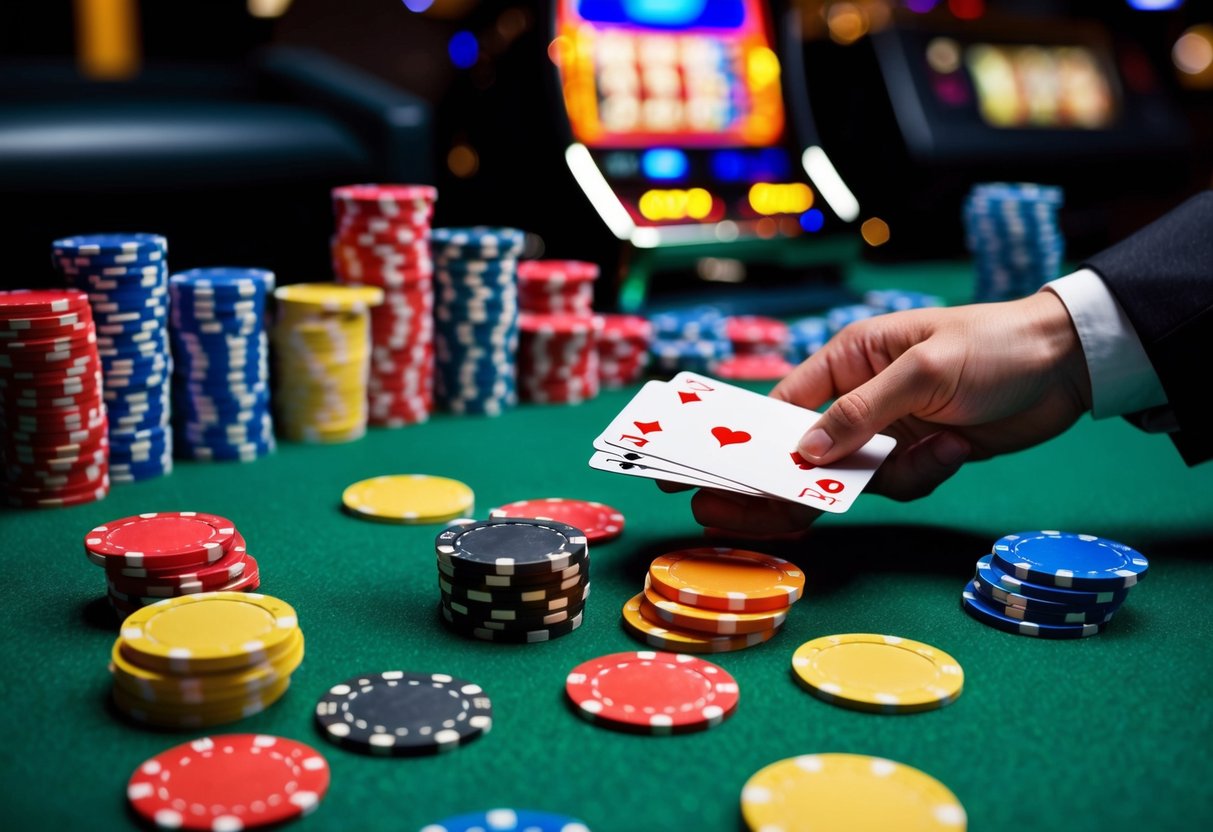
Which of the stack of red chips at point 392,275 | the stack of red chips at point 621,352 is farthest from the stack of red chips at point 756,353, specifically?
the stack of red chips at point 392,275

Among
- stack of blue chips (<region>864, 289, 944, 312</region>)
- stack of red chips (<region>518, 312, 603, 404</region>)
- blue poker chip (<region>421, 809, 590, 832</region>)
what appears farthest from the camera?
stack of blue chips (<region>864, 289, 944, 312</region>)

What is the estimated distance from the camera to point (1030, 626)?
1.65m

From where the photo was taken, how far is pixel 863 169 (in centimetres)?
502

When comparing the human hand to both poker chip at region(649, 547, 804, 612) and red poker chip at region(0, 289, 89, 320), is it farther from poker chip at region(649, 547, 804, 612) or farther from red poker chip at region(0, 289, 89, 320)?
red poker chip at region(0, 289, 89, 320)

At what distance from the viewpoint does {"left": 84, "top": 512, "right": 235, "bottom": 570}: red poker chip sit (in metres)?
1.63

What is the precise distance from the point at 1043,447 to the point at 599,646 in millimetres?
1459

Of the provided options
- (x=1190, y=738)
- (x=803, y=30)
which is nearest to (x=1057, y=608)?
(x=1190, y=738)

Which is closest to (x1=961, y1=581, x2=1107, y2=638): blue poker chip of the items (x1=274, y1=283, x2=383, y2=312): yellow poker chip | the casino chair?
(x1=274, y1=283, x2=383, y2=312): yellow poker chip

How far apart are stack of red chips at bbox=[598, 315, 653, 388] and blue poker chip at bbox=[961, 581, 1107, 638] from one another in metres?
1.69

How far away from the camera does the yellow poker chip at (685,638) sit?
1587 mm

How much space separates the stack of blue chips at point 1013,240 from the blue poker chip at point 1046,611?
2682 mm

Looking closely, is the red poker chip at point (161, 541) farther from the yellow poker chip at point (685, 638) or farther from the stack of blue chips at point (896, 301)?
the stack of blue chips at point (896, 301)

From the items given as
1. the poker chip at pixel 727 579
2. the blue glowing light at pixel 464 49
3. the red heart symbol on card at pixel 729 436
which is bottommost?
the poker chip at pixel 727 579

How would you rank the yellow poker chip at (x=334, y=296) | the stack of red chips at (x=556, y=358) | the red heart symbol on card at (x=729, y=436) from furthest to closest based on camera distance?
the stack of red chips at (x=556, y=358), the yellow poker chip at (x=334, y=296), the red heart symbol on card at (x=729, y=436)
